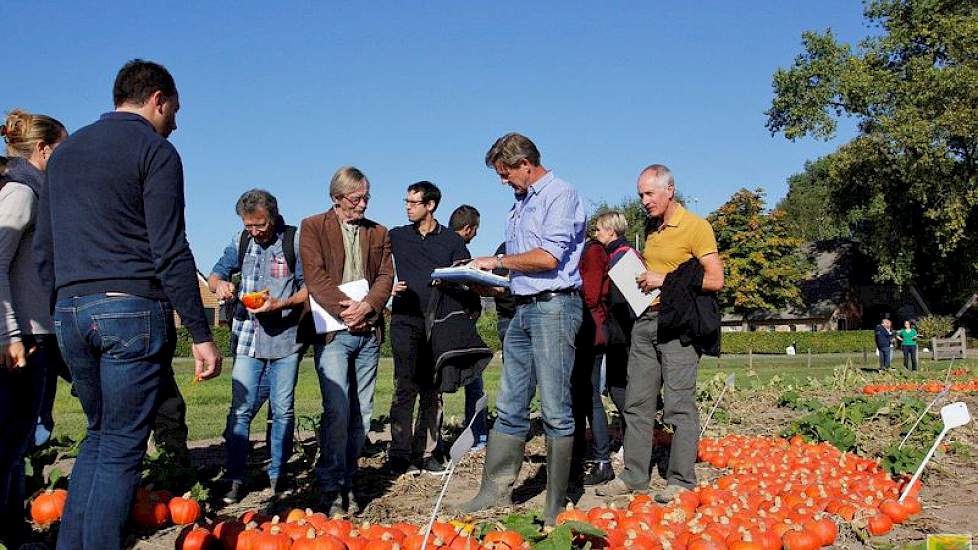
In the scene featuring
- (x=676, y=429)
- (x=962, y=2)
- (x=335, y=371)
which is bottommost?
(x=676, y=429)

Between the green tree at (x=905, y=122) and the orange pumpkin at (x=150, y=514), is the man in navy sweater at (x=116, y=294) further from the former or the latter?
the green tree at (x=905, y=122)

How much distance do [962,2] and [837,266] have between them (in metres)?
29.8

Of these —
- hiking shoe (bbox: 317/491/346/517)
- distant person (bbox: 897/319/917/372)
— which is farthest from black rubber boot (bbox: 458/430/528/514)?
distant person (bbox: 897/319/917/372)

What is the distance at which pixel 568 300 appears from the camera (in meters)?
4.63

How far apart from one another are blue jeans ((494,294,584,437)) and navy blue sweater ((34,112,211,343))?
1.95 metres

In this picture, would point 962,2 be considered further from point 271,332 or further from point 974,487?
point 271,332

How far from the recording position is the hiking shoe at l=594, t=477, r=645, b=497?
535cm

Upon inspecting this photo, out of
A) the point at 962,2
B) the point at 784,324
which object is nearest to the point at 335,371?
the point at 962,2

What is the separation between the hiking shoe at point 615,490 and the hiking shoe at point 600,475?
233mm

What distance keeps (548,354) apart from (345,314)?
121cm

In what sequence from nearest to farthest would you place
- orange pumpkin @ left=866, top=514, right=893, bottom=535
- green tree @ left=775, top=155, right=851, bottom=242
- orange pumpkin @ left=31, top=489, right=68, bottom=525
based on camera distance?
1. orange pumpkin @ left=31, top=489, right=68, bottom=525
2. orange pumpkin @ left=866, top=514, right=893, bottom=535
3. green tree @ left=775, top=155, right=851, bottom=242

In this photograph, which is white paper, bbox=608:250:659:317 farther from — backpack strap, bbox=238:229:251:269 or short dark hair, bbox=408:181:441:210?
backpack strap, bbox=238:229:251:269

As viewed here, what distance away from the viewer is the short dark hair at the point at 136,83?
129 inches

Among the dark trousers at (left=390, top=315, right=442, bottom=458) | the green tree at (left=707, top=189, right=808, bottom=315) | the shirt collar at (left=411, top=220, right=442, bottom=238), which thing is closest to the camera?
the dark trousers at (left=390, top=315, right=442, bottom=458)
